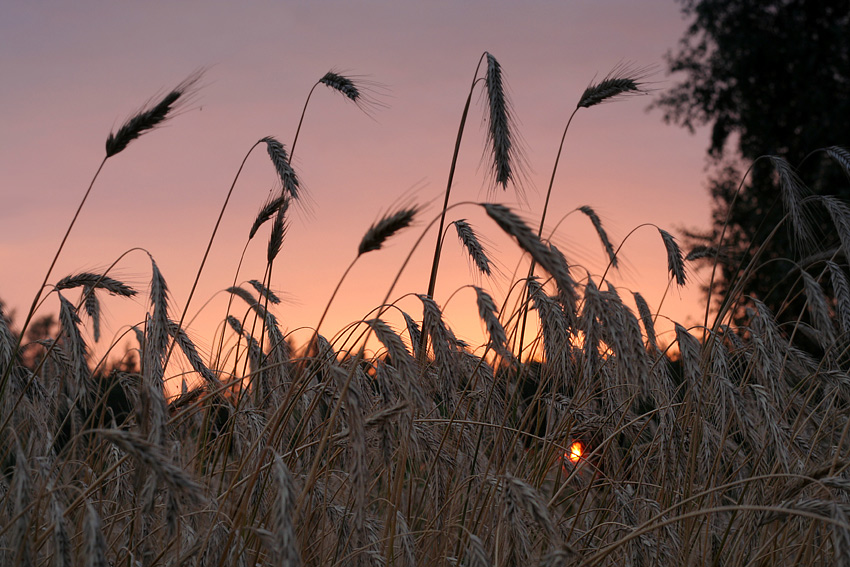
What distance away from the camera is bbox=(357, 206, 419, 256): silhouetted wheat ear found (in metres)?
1.64

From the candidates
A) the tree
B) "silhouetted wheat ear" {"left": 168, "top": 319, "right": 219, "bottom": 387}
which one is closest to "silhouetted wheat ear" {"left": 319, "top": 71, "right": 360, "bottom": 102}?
"silhouetted wheat ear" {"left": 168, "top": 319, "right": 219, "bottom": 387}

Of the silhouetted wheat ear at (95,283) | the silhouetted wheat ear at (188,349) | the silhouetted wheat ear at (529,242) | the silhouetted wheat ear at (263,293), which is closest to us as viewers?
the silhouetted wheat ear at (529,242)

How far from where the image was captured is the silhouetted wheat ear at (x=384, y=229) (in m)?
1.64

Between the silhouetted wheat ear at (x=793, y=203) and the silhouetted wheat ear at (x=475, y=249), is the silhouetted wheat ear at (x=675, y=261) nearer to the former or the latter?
the silhouetted wheat ear at (x=793, y=203)

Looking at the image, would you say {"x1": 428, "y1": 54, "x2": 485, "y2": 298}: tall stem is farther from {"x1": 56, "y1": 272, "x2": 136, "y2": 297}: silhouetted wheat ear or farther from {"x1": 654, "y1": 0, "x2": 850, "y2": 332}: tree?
{"x1": 654, "y1": 0, "x2": 850, "y2": 332}: tree

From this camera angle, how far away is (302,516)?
2.42 metres

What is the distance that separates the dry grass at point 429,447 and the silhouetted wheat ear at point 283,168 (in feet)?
0.04

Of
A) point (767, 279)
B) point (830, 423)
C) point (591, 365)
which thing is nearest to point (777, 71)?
point (767, 279)

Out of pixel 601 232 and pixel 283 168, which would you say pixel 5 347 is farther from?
pixel 601 232

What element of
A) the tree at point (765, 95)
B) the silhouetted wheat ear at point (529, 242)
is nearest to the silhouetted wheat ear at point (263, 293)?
the silhouetted wheat ear at point (529, 242)

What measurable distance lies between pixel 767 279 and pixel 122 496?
14.7 m

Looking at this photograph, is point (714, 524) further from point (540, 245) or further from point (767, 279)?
point (767, 279)

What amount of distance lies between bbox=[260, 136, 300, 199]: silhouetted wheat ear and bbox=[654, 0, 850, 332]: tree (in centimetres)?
1362

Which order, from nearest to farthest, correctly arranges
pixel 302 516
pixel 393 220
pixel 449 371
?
pixel 393 220, pixel 449 371, pixel 302 516
